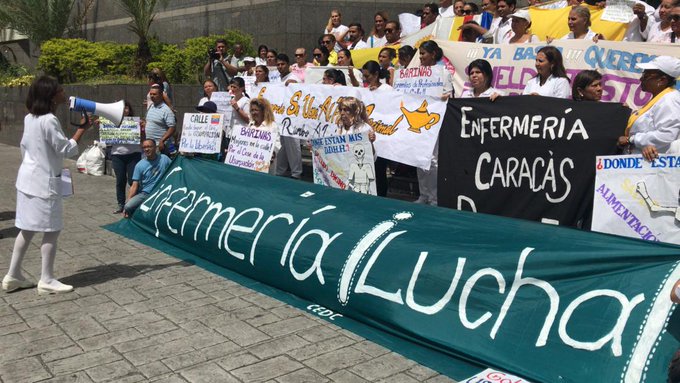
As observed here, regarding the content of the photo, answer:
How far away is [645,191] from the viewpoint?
4770 millimetres

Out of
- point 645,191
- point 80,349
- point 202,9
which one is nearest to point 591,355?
point 645,191

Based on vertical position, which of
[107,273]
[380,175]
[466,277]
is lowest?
[107,273]

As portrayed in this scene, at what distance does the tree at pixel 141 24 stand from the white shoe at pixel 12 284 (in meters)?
12.4

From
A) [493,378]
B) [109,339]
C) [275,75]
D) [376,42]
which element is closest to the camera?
[493,378]

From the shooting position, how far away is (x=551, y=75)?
6.65 m

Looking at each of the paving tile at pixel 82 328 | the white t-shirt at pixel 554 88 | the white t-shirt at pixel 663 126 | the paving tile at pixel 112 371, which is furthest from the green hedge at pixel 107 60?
the paving tile at pixel 112 371

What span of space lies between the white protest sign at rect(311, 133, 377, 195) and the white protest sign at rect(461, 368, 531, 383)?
329 cm

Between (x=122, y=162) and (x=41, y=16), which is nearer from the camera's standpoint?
(x=122, y=162)

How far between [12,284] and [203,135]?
3427 millimetres

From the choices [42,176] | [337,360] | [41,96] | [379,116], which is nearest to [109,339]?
[337,360]

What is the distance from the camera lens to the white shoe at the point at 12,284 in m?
5.73

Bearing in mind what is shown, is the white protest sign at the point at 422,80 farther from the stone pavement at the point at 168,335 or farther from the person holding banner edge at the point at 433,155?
the stone pavement at the point at 168,335

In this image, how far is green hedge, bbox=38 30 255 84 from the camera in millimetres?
15641

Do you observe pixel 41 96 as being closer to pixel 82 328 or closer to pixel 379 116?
pixel 82 328
